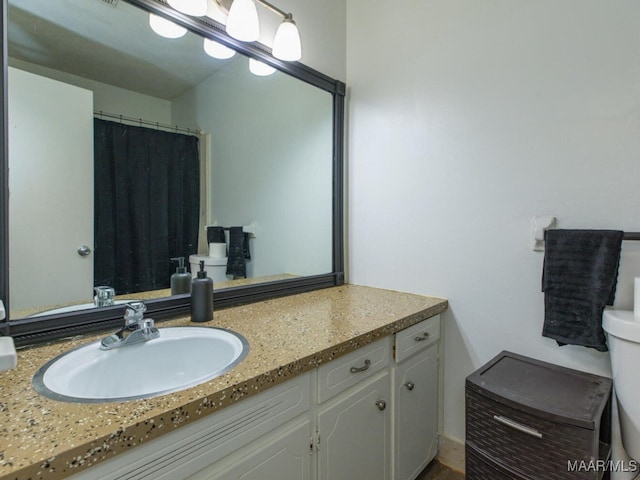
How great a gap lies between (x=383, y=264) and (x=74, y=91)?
149 cm

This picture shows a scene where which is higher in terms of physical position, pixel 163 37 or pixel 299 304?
pixel 163 37

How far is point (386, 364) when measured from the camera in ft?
4.01

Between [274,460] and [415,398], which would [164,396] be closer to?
[274,460]

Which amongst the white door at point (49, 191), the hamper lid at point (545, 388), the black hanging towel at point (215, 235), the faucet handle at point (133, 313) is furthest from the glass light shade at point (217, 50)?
the hamper lid at point (545, 388)

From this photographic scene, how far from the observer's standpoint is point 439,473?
1.51m

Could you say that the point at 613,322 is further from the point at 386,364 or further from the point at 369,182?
the point at 369,182

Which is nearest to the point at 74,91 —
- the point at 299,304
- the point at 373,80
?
the point at 299,304

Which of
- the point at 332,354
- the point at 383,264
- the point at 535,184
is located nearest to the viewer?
the point at 332,354

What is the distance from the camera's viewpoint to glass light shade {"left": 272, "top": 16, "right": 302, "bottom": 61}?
1.45m

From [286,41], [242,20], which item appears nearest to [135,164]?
[242,20]

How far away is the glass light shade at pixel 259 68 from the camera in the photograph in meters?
1.54

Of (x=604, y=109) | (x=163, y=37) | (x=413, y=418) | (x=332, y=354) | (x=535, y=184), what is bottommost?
(x=413, y=418)

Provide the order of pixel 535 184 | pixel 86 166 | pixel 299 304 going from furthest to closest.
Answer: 1. pixel 299 304
2. pixel 535 184
3. pixel 86 166

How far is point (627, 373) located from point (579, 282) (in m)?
0.30
